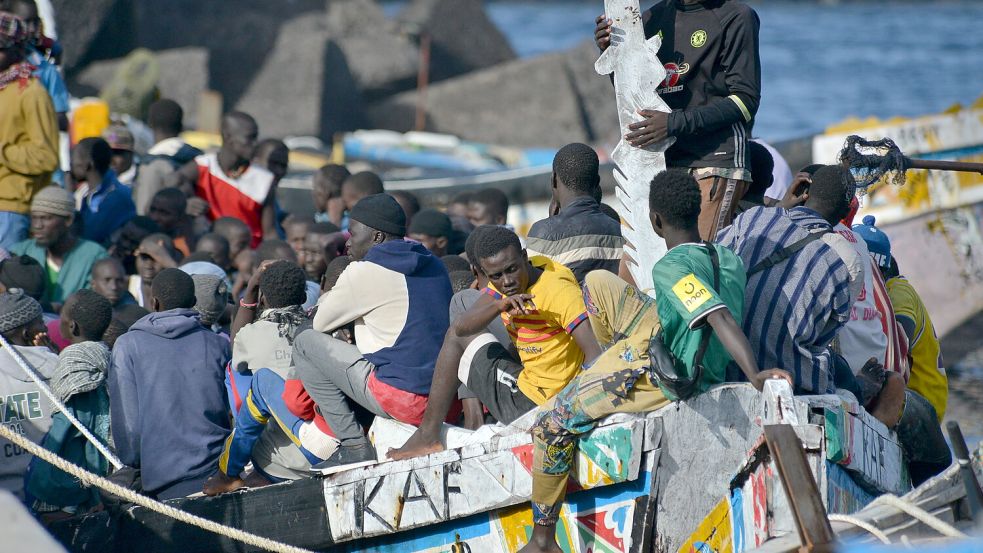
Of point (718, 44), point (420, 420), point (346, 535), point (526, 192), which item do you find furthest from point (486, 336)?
point (526, 192)

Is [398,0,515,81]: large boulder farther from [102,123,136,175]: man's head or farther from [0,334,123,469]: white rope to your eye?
[0,334,123,469]: white rope

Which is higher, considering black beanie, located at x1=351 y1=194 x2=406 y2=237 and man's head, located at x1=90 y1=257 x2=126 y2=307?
black beanie, located at x1=351 y1=194 x2=406 y2=237

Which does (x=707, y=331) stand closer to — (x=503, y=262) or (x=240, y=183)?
(x=503, y=262)

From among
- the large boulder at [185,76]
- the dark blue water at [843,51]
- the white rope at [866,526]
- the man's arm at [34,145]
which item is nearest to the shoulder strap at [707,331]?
the white rope at [866,526]

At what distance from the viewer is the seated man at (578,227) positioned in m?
6.14

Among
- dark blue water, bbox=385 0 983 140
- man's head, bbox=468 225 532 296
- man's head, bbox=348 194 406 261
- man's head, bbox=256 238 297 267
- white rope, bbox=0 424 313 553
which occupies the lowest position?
dark blue water, bbox=385 0 983 140

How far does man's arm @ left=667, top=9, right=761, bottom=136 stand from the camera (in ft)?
19.4

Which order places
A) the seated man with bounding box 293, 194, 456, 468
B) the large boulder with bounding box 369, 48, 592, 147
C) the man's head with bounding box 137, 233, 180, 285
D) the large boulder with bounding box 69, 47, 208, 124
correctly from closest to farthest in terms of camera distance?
the seated man with bounding box 293, 194, 456, 468, the man's head with bounding box 137, 233, 180, 285, the large boulder with bounding box 69, 47, 208, 124, the large boulder with bounding box 369, 48, 592, 147

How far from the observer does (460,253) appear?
322 inches

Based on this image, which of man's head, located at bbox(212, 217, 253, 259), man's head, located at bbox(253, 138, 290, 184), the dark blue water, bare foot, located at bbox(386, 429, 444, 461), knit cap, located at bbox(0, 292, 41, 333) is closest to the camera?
bare foot, located at bbox(386, 429, 444, 461)

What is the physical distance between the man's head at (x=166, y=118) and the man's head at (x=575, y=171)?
469 cm

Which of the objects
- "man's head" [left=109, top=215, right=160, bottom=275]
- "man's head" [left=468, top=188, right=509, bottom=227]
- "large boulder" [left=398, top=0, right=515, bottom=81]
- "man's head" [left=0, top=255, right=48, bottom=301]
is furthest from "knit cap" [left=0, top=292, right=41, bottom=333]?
"large boulder" [left=398, top=0, right=515, bottom=81]

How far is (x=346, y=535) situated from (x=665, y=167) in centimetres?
220

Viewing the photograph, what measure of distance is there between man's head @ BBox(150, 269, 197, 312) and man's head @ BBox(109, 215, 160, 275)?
2.34 metres
